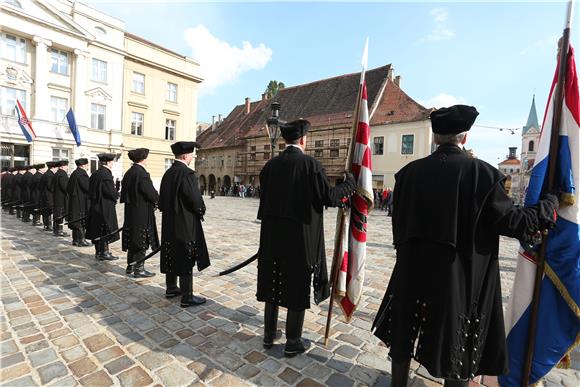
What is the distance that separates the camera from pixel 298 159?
2.89m

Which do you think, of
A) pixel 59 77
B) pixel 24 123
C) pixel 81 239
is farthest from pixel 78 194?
pixel 59 77

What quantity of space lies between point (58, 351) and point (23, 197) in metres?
11.4

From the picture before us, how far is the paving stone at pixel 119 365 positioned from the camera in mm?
2658

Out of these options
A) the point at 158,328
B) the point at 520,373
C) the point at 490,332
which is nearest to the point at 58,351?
the point at 158,328

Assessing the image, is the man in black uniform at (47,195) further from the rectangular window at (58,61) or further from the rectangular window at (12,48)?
the rectangular window at (58,61)

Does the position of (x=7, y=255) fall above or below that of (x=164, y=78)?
below

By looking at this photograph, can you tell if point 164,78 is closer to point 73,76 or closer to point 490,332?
point 73,76

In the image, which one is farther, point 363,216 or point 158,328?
point 158,328

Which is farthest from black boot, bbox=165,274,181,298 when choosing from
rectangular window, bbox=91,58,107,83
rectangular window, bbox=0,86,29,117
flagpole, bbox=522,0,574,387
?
rectangular window, bbox=91,58,107,83

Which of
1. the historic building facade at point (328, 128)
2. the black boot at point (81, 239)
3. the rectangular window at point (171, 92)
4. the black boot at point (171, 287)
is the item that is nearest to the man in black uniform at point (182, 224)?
the black boot at point (171, 287)

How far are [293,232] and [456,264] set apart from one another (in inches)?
54.9

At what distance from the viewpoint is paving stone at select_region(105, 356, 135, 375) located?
8.72 feet

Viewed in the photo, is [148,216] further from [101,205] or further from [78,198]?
[78,198]

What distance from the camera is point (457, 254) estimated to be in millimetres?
1999
